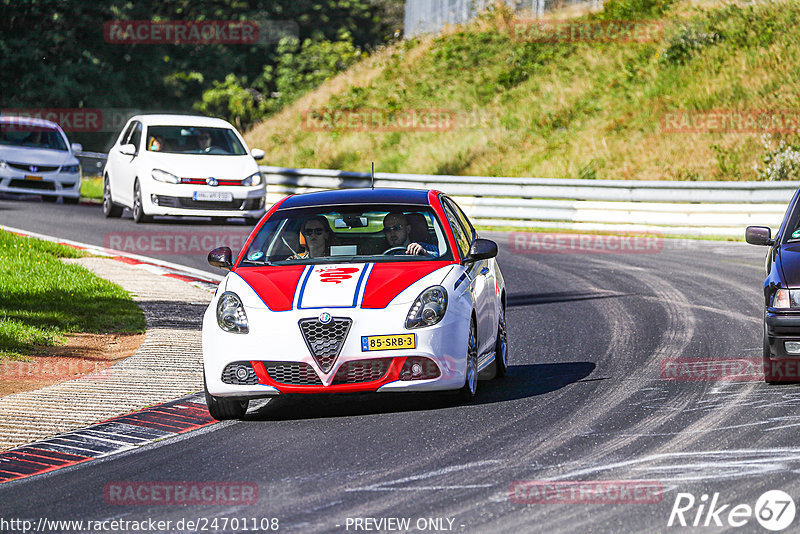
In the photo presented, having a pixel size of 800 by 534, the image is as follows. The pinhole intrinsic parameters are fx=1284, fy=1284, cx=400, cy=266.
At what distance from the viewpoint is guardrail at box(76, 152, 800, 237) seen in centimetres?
2227

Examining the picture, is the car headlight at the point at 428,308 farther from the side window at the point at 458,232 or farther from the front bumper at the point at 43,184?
the front bumper at the point at 43,184

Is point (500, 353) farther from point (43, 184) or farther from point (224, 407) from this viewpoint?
point (43, 184)

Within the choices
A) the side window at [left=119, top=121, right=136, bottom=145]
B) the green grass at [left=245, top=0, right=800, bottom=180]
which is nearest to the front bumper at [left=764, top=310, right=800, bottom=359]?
the side window at [left=119, top=121, right=136, bottom=145]

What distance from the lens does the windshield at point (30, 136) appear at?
26.5 metres

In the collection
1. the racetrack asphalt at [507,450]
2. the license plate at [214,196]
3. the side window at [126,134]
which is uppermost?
the side window at [126,134]

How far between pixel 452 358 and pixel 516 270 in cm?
931

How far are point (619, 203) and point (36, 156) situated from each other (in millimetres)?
11595

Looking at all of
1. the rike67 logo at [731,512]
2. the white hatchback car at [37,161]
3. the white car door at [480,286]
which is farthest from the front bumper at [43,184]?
the rike67 logo at [731,512]

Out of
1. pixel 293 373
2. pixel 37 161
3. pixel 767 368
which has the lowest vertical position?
pixel 767 368

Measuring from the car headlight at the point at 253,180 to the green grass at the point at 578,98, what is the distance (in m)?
8.72

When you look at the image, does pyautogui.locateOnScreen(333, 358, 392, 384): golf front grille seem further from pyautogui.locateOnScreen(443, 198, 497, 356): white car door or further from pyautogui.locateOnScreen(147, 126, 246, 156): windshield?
pyautogui.locateOnScreen(147, 126, 246, 156): windshield

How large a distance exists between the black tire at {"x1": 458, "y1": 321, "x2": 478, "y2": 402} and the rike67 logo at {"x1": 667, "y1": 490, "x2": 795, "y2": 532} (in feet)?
9.10

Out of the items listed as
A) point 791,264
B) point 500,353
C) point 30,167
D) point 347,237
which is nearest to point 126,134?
point 30,167

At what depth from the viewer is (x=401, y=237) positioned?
9.55 meters
